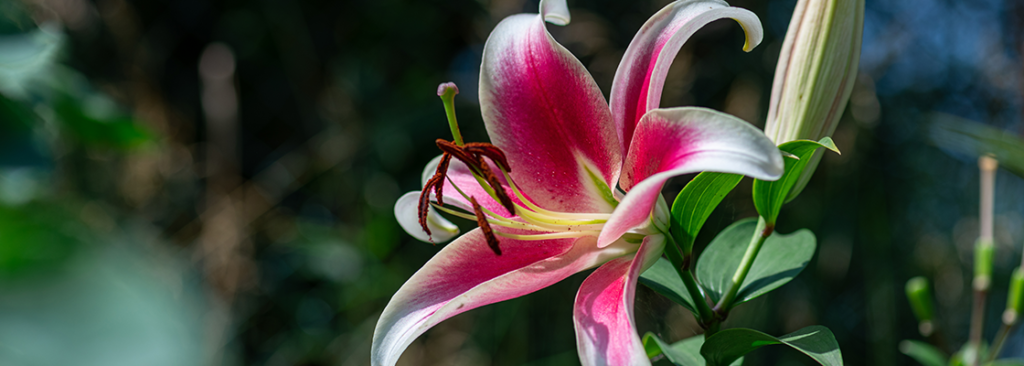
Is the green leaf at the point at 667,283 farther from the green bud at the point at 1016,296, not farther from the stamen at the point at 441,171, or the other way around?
the green bud at the point at 1016,296

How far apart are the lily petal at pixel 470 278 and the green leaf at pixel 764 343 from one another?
6 centimetres

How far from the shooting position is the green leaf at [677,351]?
0.33m

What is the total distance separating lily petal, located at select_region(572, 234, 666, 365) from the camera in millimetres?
246

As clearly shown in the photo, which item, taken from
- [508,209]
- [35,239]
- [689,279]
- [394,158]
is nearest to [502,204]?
[508,209]

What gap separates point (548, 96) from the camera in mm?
315

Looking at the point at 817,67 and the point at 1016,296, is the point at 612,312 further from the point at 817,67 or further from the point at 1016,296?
the point at 1016,296

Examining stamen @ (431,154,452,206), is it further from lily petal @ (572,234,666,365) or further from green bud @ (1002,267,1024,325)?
green bud @ (1002,267,1024,325)

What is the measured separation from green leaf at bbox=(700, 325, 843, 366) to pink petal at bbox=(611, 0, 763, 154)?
A: 4.2 inches

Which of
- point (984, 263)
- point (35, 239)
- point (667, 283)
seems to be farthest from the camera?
point (984, 263)

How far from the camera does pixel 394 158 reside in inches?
57.7

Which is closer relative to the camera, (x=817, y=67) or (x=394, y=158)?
(x=817, y=67)

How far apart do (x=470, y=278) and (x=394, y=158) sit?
1196mm

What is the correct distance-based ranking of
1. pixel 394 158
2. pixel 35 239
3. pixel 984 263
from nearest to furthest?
pixel 35 239 < pixel 984 263 < pixel 394 158

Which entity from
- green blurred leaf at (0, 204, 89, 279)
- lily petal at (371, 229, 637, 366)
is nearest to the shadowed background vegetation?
lily petal at (371, 229, 637, 366)
